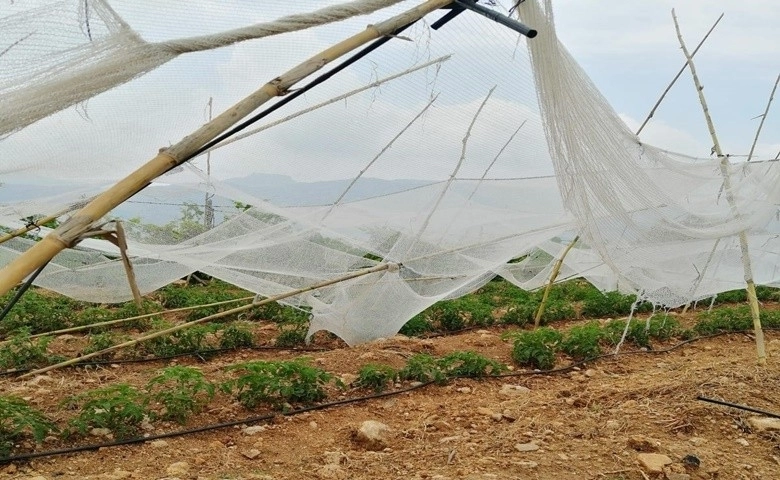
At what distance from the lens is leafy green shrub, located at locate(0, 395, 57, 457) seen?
10.3ft

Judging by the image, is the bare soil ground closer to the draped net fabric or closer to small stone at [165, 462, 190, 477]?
small stone at [165, 462, 190, 477]

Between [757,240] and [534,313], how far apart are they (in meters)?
3.27

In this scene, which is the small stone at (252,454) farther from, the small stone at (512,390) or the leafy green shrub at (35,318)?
the leafy green shrub at (35,318)

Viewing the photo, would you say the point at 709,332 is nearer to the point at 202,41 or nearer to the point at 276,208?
the point at 276,208

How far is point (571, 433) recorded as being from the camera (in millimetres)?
3650

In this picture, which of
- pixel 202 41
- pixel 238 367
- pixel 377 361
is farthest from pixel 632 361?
pixel 202 41

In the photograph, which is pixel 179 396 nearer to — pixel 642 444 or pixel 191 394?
pixel 191 394

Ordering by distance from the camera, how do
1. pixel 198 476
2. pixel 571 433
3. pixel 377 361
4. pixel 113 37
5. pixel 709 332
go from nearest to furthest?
pixel 113 37 < pixel 198 476 < pixel 571 433 < pixel 377 361 < pixel 709 332

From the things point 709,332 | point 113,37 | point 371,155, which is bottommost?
point 709,332

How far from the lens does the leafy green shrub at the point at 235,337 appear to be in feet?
19.7

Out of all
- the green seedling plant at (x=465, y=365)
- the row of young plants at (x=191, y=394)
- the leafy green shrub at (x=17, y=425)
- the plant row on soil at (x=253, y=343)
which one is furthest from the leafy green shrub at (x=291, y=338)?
the leafy green shrub at (x=17, y=425)

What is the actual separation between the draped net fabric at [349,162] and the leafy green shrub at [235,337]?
59cm

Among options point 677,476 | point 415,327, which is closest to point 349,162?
point 677,476

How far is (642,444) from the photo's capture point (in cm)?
338
